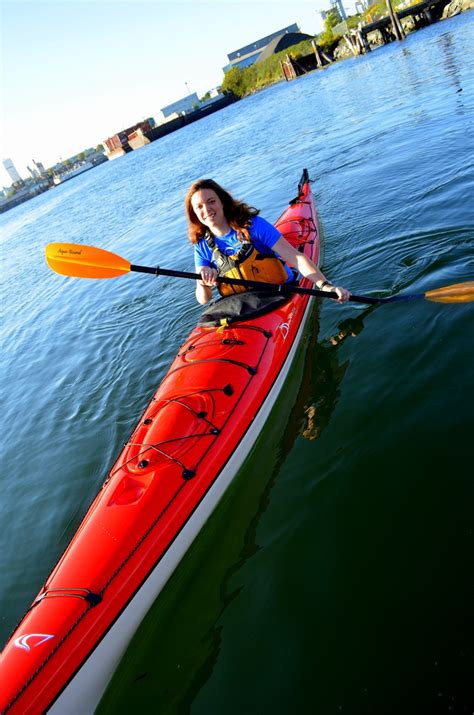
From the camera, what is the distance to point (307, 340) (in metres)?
4.99

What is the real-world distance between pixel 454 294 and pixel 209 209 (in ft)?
7.73

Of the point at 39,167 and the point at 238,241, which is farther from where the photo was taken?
the point at 39,167

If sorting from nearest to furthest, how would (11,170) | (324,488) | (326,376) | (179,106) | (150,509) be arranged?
(150,509)
(324,488)
(326,376)
(179,106)
(11,170)

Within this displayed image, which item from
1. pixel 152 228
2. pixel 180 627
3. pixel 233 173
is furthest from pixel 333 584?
pixel 233 173

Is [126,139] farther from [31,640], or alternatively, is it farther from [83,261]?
[31,640]

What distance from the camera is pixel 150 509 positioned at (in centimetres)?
286

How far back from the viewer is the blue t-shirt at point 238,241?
13.9 ft

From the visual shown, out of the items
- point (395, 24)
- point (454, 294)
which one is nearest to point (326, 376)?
point (454, 294)

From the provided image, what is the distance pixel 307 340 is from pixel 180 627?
9.94 feet

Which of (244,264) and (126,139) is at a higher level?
(126,139)

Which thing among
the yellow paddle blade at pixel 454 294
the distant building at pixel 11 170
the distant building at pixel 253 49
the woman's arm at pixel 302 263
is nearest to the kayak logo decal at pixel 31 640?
the woman's arm at pixel 302 263

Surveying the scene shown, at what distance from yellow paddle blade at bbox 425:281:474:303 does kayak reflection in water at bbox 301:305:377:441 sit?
0.68 meters

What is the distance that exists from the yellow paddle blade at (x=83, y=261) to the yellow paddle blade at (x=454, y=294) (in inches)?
119

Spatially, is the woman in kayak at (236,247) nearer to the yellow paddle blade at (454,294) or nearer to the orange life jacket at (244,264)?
the orange life jacket at (244,264)
